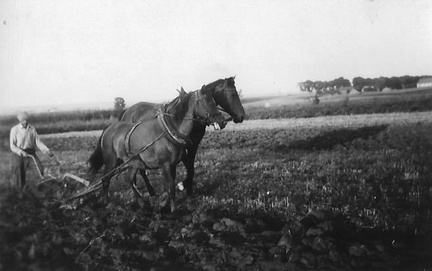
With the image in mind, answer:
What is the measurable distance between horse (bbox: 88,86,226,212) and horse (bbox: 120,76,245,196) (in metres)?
0.09

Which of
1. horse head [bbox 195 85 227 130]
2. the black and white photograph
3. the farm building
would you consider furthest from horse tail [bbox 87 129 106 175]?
the farm building

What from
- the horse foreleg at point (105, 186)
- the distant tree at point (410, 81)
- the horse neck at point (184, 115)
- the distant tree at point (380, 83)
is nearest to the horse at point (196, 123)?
the horse neck at point (184, 115)

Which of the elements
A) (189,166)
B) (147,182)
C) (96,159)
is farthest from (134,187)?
(189,166)

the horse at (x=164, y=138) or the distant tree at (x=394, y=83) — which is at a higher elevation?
the distant tree at (x=394, y=83)

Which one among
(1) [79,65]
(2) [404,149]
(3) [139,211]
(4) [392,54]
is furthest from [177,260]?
(4) [392,54]

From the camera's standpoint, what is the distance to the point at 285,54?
11.3 feet

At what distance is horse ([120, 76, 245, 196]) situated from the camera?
315cm

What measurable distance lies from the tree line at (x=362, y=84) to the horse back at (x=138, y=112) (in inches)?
60.3

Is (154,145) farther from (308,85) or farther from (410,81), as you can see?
(410,81)

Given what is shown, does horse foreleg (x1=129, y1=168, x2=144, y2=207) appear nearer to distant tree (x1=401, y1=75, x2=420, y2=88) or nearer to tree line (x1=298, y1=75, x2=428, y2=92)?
tree line (x1=298, y1=75, x2=428, y2=92)

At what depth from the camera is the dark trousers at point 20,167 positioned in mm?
3355

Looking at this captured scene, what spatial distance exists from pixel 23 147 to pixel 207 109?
1.72 metres

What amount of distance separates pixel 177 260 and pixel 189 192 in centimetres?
71

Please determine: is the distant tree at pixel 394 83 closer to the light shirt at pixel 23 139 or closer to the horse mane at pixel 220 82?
the horse mane at pixel 220 82
